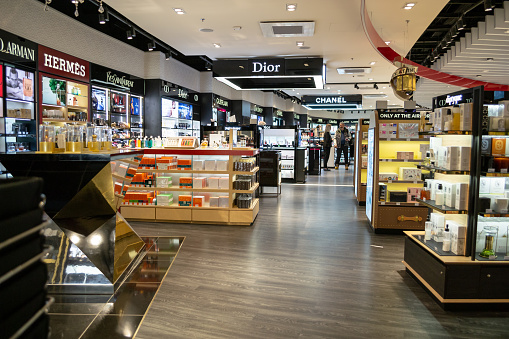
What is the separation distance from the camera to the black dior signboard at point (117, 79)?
8.35m

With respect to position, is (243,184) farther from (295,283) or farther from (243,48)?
(243,48)

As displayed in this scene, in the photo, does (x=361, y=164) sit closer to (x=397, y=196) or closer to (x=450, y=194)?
(x=397, y=196)

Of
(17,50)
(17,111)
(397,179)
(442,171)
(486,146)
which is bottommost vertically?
(397,179)

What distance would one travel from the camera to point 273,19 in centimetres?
704

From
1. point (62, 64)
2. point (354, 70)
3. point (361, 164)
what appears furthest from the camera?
point (354, 70)

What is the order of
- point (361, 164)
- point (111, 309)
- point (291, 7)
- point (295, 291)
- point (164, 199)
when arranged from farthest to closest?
point (361, 164)
point (164, 199)
point (291, 7)
point (295, 291)
point (111, 309)

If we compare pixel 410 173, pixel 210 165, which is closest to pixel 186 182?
pixel 210 165

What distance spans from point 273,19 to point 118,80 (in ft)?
14.1

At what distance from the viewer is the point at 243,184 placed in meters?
6.47

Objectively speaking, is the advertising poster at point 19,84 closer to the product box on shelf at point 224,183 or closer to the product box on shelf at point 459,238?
the product box on shelf at point 224,183

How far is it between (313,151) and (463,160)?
1199 centimetres

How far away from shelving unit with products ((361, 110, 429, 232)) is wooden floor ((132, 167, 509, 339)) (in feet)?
1.08

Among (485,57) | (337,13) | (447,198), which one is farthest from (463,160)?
(485,57)

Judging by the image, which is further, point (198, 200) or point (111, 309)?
point (198, 200)
